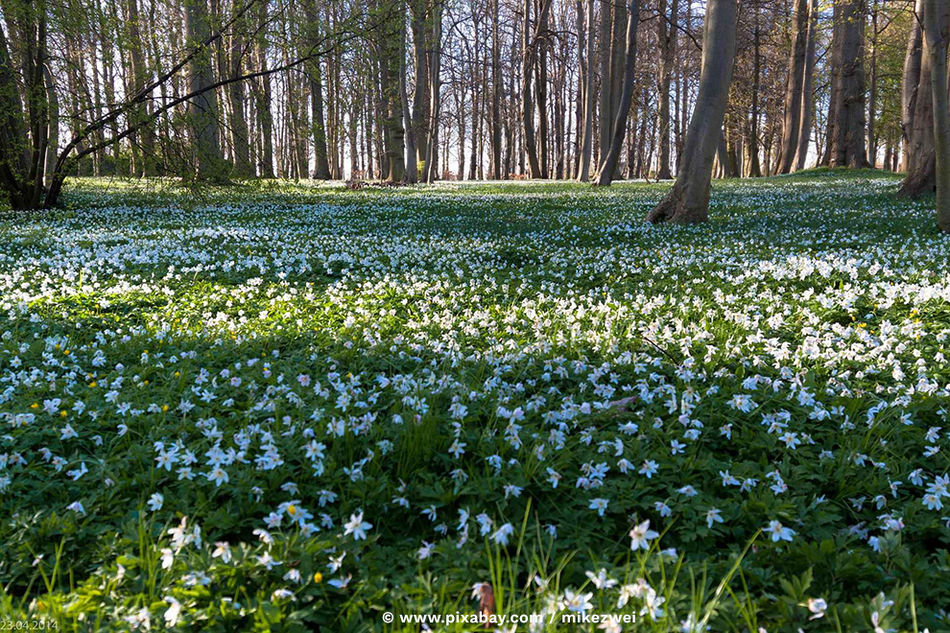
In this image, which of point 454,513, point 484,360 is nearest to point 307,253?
point 484,360

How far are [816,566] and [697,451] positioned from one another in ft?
2.86

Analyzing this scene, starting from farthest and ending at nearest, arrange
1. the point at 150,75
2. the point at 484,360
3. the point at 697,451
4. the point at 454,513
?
the point at 150,75 < the point at 484,360 < the point at 697,451 < the point at 454,513

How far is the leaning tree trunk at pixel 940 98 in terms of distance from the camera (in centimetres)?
764

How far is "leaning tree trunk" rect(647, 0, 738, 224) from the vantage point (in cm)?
999

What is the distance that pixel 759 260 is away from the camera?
23.1 ft

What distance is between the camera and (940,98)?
795 cm

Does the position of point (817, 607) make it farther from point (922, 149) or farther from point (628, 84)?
point (628, 84)

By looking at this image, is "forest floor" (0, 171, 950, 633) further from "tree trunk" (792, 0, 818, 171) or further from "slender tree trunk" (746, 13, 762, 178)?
"slender tree trunk" (746, 13, 762, 178)

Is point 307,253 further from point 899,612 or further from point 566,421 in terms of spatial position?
point 899,612

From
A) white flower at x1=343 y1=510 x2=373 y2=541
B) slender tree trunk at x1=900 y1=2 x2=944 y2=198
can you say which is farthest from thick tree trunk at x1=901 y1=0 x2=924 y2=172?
white flower at x1=343 y1=510 x2=373 y2=541

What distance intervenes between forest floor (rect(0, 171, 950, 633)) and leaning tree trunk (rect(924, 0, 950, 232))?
9.77ft

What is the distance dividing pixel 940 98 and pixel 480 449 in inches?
359

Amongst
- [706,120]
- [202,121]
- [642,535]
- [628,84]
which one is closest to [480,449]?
[642,535]

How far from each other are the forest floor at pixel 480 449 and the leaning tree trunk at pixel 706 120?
15.1 ft
